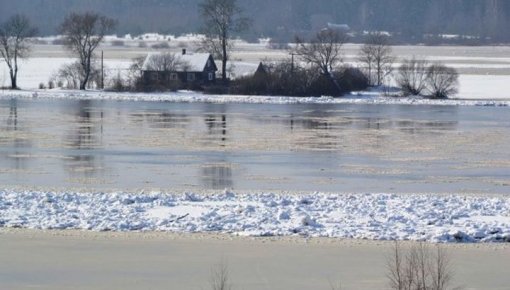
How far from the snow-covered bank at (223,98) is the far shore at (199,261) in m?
27.7

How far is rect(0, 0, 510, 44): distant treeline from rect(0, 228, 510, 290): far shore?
112m

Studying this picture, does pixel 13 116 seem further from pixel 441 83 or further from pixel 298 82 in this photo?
pixel 441 83

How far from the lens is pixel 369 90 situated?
151 feet

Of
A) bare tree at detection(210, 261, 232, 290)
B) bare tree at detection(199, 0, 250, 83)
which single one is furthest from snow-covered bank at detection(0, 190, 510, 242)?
bare tree at detection(199, 0, 250, 83)

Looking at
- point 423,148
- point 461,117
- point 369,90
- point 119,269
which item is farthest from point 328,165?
point 369,90

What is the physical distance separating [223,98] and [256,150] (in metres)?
21.1

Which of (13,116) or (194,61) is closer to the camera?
(13,116)

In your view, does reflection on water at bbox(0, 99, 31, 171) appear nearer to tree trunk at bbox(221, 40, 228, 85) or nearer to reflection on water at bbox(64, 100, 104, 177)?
reflection on water at bbox(64, 100, 104, 177)

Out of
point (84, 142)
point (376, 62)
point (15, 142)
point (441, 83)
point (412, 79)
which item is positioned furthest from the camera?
point (376, 62)

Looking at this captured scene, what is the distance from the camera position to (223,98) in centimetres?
4194

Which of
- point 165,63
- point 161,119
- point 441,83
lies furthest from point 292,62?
point 161,119

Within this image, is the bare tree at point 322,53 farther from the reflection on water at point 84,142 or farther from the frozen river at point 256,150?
the reflection on water at point 84,142

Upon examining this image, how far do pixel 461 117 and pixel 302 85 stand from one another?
48.7 ft

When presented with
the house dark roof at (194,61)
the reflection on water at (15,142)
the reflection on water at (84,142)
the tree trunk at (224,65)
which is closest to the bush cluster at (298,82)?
the tree trunk at (224,65)
